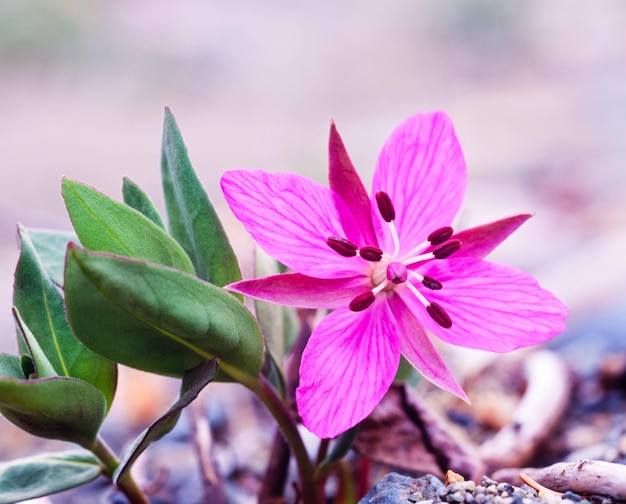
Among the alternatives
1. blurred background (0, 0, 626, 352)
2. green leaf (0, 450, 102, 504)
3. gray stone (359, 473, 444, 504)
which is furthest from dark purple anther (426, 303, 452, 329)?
blurred background (0, 0, 626, 352)

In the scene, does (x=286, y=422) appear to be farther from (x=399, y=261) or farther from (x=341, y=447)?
(x=399, y=261)

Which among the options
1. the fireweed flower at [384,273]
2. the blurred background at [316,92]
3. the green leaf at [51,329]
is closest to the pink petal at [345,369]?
the fireweed flower at [384,273]

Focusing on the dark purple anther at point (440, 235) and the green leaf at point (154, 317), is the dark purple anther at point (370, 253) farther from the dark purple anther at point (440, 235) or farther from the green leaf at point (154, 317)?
→ the green leaf at point (154, 317)

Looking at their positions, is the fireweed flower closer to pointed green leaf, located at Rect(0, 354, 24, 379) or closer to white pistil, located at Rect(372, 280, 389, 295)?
white pistil, located at Rect(372, 280, 389, 295)

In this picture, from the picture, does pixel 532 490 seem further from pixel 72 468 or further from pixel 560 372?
pixel 560 372

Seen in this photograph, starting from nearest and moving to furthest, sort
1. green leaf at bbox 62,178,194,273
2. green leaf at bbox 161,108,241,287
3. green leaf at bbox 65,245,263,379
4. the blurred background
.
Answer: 1. green leaf at bbox 65,245,263,379
2. green leaf at bbox 62,178,194,273
3. green leaf at bbox 161,108,241,287
4. the blurred background

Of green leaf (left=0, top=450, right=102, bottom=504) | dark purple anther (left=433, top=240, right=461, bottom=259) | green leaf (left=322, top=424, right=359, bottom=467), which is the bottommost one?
green leaf (left=0, top=450, right=102, bottom=504)
